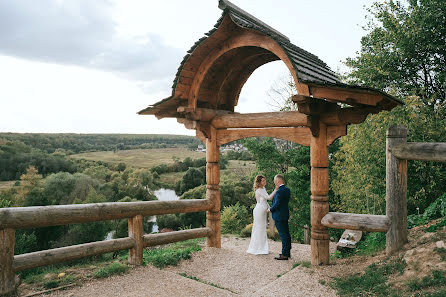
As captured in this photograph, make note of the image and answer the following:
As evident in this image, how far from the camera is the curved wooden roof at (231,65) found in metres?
5.77

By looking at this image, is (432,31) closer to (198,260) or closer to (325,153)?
(325,153)

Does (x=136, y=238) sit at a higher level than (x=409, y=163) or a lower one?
lower

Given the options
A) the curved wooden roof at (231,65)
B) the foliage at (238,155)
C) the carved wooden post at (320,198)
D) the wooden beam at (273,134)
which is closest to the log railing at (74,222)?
the wooden beam at (273,134)

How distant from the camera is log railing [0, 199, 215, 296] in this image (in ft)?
15.8

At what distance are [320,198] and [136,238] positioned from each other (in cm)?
A: 348

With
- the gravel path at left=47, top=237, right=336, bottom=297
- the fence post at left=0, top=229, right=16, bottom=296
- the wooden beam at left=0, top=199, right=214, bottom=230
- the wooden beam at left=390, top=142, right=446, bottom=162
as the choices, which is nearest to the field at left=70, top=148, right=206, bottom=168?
the gravel path at left=47, top=237, right=336, bottom=297

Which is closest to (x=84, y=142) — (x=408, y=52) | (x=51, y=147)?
(x=51, y=147)

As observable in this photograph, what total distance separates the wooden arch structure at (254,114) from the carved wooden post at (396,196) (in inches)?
26.0

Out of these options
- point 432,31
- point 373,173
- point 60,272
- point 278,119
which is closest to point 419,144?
point 278,119

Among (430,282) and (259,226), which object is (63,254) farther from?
(430,282)

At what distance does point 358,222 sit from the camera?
605 cm

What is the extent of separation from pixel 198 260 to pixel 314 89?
162 inches

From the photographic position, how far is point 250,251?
809 cm

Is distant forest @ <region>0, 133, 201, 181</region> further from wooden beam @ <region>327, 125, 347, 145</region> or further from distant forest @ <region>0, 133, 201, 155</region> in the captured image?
wooden beam @ <region>327, 125, 347, 145</region>
